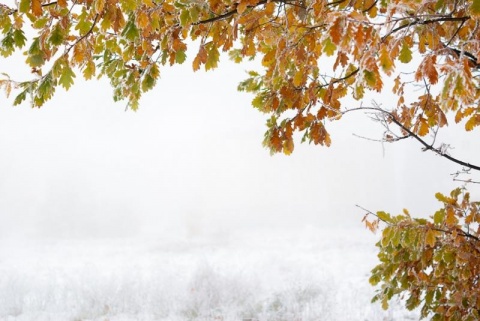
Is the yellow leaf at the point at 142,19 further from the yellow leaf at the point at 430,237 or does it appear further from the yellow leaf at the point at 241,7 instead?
the yellow leaf at the point at 430,237

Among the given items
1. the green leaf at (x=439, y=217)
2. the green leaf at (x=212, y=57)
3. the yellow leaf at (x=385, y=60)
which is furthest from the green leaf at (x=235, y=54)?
the green leaf at (x=439, y=217)

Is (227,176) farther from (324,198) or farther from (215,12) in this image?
(215,12)

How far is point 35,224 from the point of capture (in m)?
32.8

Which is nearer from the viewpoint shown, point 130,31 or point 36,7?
point 36,7

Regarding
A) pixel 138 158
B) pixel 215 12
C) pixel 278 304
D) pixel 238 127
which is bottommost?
pixel 278 304

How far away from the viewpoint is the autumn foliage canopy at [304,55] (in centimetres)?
126

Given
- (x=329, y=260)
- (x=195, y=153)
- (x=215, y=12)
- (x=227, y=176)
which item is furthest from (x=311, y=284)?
(x=195, y=153)

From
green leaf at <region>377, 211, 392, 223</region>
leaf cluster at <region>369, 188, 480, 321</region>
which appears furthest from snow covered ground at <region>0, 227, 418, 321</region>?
green leaf at <region>377, 211, 392, 223</region>

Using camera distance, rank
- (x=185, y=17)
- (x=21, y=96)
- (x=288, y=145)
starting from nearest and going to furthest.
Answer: (x=185, y=17), (x=21, y=96), (x=288, y=145)

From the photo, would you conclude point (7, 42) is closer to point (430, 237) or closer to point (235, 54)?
point (235, 54)

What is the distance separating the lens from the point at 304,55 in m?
2.09

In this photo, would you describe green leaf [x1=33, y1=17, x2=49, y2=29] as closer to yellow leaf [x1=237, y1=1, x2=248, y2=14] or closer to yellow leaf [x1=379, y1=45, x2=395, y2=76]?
yellow leaf [x1=237, y1=1, x2=248, y2=14]

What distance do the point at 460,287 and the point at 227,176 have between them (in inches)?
1984

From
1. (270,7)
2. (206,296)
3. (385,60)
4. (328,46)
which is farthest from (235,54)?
(206,296)
